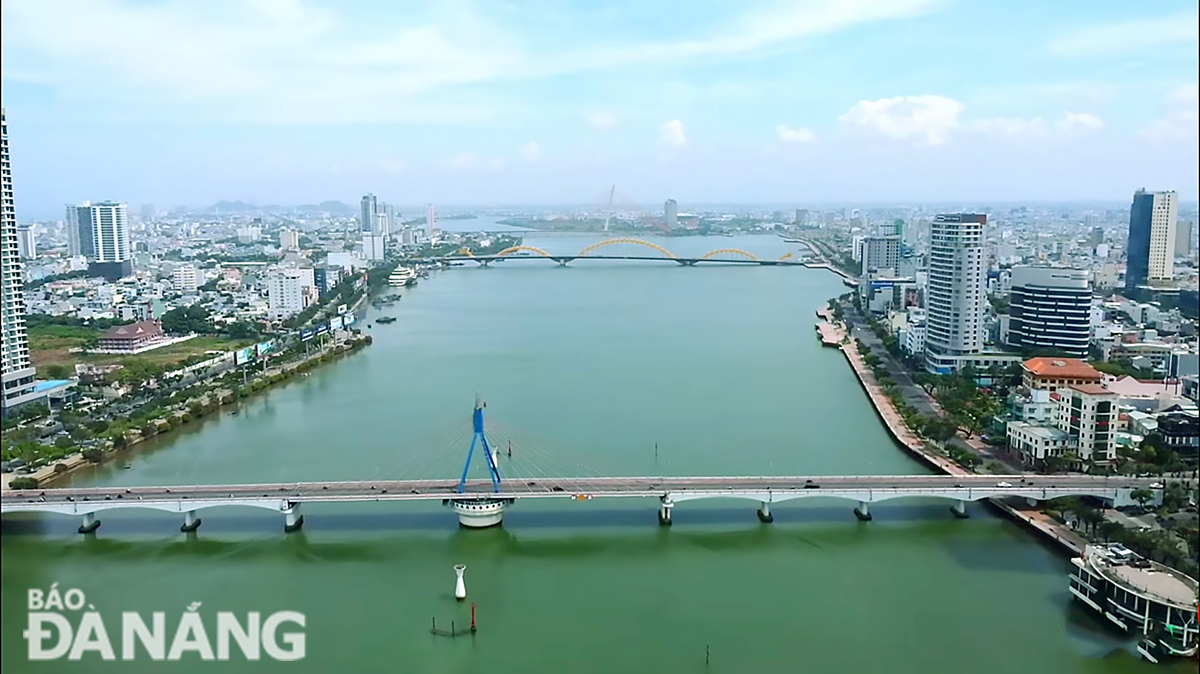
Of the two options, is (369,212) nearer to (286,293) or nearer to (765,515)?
(286,293)

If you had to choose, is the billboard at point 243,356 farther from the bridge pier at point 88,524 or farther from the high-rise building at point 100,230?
the high-rise building at point 100,230

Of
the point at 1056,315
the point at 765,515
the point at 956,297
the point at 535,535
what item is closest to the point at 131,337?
the point at 535,535

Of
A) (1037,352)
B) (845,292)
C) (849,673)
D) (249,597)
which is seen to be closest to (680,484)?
(849,673)

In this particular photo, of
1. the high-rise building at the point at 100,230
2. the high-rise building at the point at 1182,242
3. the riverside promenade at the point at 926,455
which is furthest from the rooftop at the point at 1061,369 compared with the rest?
the high-rise building at the point at 100,230

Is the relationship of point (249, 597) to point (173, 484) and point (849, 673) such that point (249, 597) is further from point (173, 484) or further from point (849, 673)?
point (849, 673)

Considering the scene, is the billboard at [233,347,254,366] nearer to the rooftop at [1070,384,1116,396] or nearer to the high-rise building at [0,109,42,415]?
the high-rise building at [0,109,42,415]
